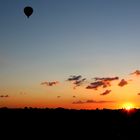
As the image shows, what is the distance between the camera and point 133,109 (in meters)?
73.8
